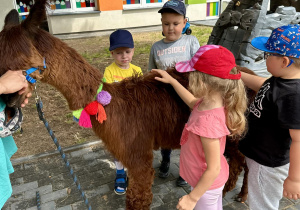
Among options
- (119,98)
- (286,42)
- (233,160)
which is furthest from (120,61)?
(286,42)

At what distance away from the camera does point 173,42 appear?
3.03 metres

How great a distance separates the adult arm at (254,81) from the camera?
7.25 ft

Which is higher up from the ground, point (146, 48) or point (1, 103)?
point (1, 103)

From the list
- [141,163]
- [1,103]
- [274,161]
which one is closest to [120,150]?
[141,163]

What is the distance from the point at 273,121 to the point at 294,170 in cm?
35

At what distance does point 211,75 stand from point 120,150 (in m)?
1.04

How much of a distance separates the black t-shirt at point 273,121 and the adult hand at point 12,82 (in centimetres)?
164

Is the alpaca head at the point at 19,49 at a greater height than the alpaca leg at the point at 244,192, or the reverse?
the alpaca head at the point at 19,49

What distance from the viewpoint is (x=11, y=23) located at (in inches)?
74.2

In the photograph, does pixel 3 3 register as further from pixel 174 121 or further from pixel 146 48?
pixel 174 121

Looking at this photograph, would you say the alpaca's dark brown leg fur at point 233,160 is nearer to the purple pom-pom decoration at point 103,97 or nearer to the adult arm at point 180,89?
the adult arm at point 180,89

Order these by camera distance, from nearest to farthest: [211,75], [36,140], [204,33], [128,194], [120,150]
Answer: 1. [211,75]
2. [120,150]
3. [128,194]
4. [36,140]
5. [204,33]

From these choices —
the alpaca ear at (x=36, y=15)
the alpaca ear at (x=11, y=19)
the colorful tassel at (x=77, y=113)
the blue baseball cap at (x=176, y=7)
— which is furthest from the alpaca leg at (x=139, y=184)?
the blue baseball cap at (x=176, y=7)

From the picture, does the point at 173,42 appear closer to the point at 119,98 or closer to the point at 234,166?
the point at 119,98
